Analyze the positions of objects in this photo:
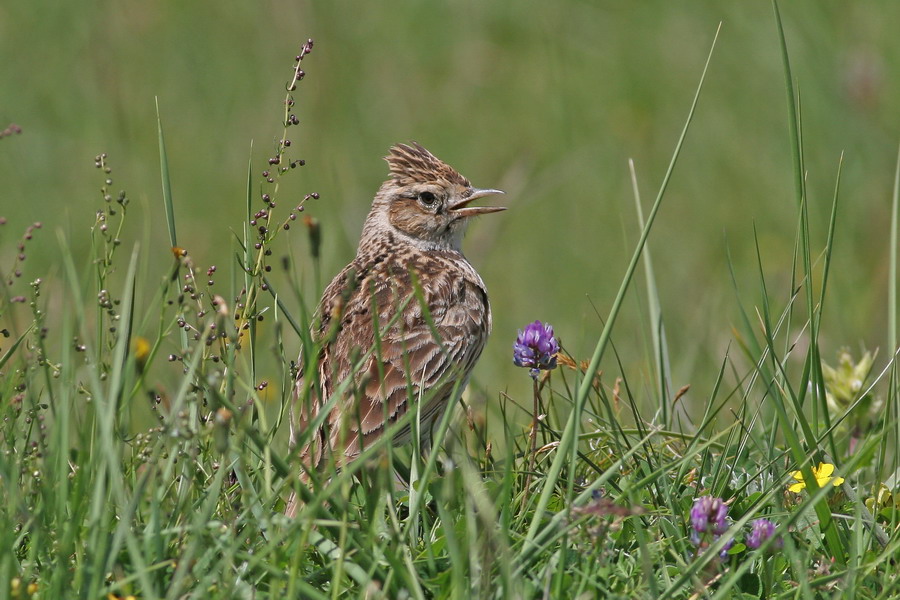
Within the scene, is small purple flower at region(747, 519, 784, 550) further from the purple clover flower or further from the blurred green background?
the blurred green background

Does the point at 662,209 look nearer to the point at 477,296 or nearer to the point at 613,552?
the point at 477,296

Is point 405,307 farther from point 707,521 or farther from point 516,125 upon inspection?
point 516,125

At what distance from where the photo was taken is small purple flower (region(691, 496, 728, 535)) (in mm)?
3193

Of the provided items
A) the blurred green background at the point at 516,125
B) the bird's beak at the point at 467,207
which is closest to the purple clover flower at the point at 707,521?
the bird's beak at the point at 467,207

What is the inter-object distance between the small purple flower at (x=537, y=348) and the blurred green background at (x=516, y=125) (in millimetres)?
4812

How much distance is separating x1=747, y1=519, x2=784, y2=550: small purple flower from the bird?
1172 millimetres

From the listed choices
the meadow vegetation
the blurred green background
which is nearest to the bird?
the meadow vegetation

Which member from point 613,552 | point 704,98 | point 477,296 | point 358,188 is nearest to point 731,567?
point 613,552

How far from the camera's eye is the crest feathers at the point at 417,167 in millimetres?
6461

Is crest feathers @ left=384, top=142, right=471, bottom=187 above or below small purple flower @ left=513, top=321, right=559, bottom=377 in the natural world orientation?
above

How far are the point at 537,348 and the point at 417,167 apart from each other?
8.86 feet

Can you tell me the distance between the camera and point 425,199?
645 cm

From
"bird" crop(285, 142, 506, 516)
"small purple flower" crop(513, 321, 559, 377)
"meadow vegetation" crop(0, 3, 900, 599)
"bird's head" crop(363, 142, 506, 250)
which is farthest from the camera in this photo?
"bird's head" crop(363, 142, 506, 250)

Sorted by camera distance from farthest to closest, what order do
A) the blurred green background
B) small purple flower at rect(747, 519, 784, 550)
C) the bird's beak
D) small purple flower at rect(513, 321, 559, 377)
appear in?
the blurred green background
the bird's beak
small purple flower at rect(513, 321, 559, 377)
small purple flower at rect(747, 519, 784, 550)
